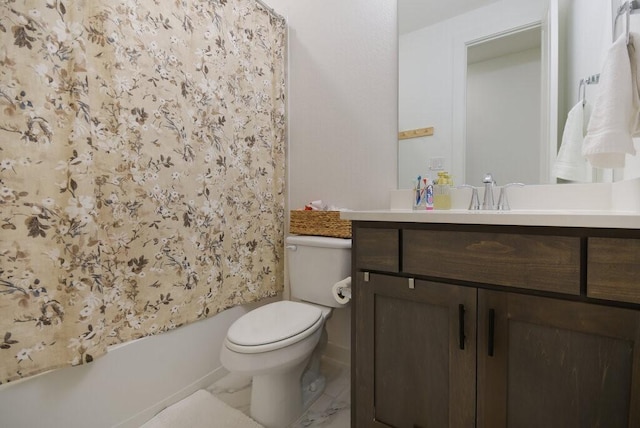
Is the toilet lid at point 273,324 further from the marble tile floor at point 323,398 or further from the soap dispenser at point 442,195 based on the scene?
the soap dispenser at point 442,195

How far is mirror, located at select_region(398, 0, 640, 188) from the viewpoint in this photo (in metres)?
1.18

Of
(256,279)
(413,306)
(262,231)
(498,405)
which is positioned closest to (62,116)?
(262,231)

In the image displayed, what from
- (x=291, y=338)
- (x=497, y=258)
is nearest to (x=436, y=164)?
(x=497, y=258)

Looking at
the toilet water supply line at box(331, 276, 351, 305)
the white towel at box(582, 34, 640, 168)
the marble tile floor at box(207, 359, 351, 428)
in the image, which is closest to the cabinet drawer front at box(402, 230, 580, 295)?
the white towel at box(582, 34, 640, 168)

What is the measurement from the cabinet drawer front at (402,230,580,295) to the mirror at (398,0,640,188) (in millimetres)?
546

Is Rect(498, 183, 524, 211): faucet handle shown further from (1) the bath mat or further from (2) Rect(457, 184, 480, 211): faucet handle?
(1) the bath mat

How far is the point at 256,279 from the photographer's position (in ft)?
5.66

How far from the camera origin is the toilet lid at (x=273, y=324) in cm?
113

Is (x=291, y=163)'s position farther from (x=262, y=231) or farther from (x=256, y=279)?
(x=256, y=279)

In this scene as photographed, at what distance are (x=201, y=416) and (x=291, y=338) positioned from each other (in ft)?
1.87

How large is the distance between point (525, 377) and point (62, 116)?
1587 mm

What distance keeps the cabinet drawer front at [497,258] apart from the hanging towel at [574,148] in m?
0.62

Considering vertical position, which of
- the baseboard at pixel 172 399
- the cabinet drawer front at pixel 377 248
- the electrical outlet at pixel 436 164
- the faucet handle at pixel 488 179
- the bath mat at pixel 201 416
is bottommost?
the bath mat at pixel 201 416

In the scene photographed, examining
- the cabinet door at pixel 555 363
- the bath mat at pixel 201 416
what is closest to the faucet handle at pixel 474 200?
the cabinet door at pixel 555 363
